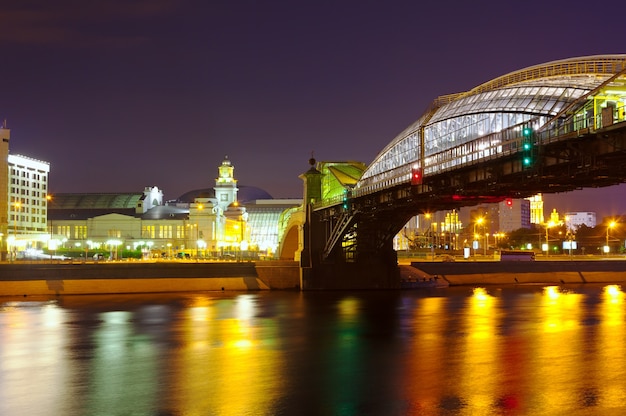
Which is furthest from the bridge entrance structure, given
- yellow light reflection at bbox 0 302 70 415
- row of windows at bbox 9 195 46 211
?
row of windows at bbox 9 195 46 211

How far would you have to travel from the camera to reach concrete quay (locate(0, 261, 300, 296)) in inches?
2859

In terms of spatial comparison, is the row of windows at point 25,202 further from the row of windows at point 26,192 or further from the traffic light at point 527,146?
the traffic light at point 527,146

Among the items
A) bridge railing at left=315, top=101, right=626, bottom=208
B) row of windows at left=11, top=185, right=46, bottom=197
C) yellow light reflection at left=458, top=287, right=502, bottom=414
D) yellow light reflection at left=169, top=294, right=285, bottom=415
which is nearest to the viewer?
yellow light reflection at left=169, top=294, right=285, bottom=415

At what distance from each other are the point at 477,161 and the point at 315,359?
56.6 feet

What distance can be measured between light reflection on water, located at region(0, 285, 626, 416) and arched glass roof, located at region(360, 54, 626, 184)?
537 inches

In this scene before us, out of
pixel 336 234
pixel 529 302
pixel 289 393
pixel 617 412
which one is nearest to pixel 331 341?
pixel 289 393

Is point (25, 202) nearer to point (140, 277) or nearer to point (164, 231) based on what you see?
point (164, 231)

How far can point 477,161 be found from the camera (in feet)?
150

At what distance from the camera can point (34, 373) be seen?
30547 millimetres

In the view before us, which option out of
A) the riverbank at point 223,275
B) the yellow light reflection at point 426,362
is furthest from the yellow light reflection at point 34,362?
the riverbank at point 223,275

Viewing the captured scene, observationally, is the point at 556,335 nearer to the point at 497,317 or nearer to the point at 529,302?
the point at 497,317

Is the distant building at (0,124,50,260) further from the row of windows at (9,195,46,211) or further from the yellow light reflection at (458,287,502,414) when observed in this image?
the yellow light reflection at (458,287,502,414)

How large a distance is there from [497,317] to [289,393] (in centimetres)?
2610

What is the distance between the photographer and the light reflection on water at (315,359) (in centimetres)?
2453
